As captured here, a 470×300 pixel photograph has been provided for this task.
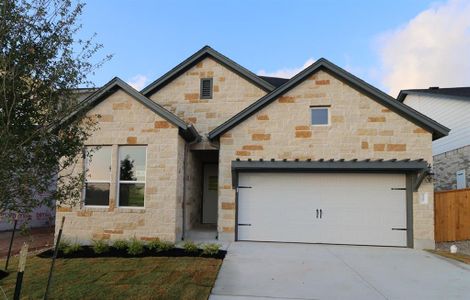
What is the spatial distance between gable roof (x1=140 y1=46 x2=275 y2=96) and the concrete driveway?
677cm

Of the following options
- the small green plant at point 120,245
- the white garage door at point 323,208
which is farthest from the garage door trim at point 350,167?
the small green plant at point 120,245

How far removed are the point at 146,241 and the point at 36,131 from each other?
19.6ft

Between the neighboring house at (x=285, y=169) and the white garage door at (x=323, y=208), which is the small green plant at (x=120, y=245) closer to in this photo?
the neighboring house at (x=285, y=169)

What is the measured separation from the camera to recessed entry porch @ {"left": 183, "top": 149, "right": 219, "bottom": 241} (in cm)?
1166

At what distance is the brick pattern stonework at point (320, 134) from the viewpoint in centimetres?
1084

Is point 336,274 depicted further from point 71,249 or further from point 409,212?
point 71,249

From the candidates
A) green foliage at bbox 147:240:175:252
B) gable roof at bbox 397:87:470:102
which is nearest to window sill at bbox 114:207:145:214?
green foliage at bbox 147:240:175:252

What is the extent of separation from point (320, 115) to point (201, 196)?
6372 mm

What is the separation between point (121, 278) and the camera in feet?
22.2

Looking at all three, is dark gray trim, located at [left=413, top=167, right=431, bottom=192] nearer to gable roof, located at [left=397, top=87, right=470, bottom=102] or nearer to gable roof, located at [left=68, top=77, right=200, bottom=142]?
gable roof, located at [left=68, top=77, right=200, bottom=142]

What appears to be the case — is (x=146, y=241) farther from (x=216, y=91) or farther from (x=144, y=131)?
(x=216, y=91)

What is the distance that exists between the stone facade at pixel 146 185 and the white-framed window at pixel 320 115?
458 centimetres

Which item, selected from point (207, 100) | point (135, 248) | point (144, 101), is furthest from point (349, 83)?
point (135, 248)

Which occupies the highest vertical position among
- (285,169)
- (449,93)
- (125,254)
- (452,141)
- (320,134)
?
(449,93)
